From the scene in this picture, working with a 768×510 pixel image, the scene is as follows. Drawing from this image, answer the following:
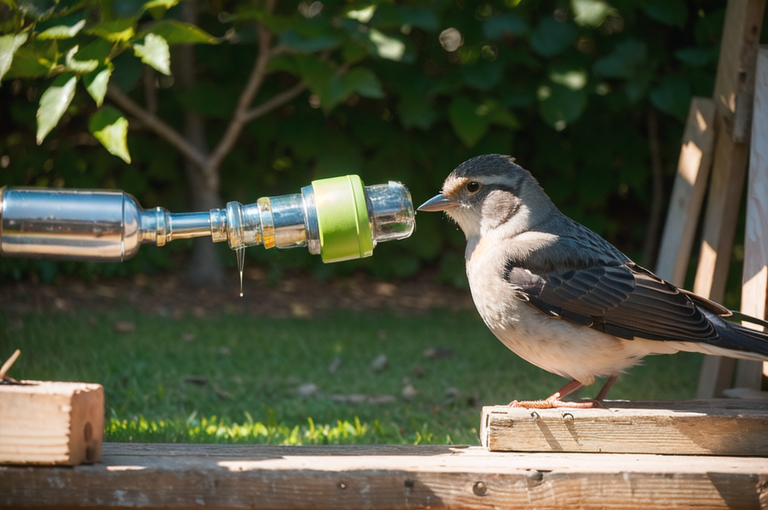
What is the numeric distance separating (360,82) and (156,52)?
1755 millimetres

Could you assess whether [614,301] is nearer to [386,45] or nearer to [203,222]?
[203,222]

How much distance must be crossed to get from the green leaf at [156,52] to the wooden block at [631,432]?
2.45m

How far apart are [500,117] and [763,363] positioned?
2927 mm

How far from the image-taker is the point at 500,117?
19.1 ft

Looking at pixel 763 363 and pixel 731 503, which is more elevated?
pixel 763 363

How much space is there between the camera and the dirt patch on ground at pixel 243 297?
6016 millimetres

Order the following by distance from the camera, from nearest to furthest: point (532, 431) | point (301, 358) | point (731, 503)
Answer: point (731, 503)
point (532, 431)
point (301, 358)

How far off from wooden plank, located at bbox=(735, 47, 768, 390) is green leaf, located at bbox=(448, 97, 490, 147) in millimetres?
2373

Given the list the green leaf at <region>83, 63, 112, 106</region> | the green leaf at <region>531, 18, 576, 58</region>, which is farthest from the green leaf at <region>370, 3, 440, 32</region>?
the green leaf at <region>83, 63, 112, 106</region>

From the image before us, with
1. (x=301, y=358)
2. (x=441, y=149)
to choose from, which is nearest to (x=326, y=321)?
(x=301, y=358)

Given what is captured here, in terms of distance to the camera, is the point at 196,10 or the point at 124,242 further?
the point at 196,10

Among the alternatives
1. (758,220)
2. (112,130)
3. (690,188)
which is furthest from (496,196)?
(112,130)

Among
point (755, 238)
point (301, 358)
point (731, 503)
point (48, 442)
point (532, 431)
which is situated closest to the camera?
point (48, 442)

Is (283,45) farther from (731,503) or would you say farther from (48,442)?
(731,503)
